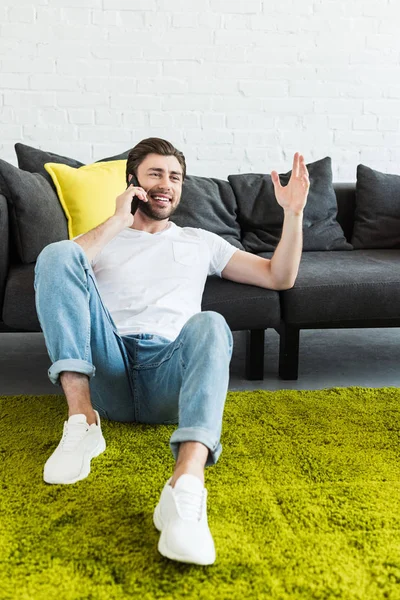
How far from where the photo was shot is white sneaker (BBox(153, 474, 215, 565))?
122cm

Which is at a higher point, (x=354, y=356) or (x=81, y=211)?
(x=81, y=211)

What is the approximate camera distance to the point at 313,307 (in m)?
2.52

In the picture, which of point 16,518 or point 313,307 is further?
point 313,307

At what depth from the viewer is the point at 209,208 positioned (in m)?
3.08

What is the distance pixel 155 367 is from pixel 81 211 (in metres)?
1.17

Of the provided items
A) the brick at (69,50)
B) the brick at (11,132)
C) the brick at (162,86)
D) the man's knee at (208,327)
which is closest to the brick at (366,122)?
the brick at (162,86)

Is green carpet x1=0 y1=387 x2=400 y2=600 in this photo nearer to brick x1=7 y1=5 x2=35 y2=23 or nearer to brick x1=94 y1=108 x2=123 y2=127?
brick x1=94 y1=108 x2=123 y2=127

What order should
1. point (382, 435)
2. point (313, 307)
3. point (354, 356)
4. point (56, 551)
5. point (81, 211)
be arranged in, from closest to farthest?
point (56, 551) < point (382, 435) < point (313, 307) < point (81, 211) < point (354, 356)

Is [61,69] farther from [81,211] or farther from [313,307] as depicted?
[313,307]

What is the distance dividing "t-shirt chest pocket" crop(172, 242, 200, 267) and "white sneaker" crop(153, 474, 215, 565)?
903 mm

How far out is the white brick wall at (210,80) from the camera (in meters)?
3.58

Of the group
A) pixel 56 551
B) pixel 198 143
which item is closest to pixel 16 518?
pixel 56 551

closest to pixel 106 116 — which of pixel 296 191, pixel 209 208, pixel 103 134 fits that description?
pixel 103 134

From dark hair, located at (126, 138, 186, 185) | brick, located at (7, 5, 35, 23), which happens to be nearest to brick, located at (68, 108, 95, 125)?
brick, located at (7, 5, 35, 23)
